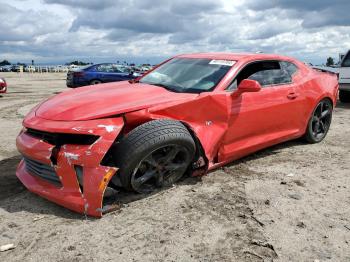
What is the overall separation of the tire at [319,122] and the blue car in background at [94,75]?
32.1 ft

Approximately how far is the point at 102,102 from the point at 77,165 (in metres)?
0.77

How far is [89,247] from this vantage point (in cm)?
290

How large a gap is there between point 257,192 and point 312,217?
0.68 m

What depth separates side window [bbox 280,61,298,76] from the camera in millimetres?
5387

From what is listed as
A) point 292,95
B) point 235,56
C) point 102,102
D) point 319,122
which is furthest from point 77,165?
point 319,122

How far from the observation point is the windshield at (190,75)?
4.34m

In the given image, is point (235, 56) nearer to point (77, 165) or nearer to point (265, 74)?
point (265, 74)

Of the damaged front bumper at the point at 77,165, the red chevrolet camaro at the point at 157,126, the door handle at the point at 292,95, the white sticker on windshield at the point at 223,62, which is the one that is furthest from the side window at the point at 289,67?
the damaged front bumper at the point at 77,165

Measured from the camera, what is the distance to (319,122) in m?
6.09

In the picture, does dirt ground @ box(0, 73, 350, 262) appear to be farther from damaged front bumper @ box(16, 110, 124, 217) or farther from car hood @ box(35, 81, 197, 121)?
car hood @ box(35, 81, 197, 121)

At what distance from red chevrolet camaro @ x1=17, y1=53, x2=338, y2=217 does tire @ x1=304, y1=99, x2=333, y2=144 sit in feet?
1.93

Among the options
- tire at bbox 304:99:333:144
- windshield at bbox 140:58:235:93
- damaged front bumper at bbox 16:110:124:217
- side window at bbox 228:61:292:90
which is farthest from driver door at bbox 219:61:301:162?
damaged front bumper at bbox 16:110:124:217

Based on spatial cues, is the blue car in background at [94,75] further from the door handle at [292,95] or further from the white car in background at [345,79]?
the door handle at [292,95]

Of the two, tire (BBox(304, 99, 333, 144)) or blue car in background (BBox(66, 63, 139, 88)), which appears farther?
blue car in background (BBox(66, 63, 139, 88))
